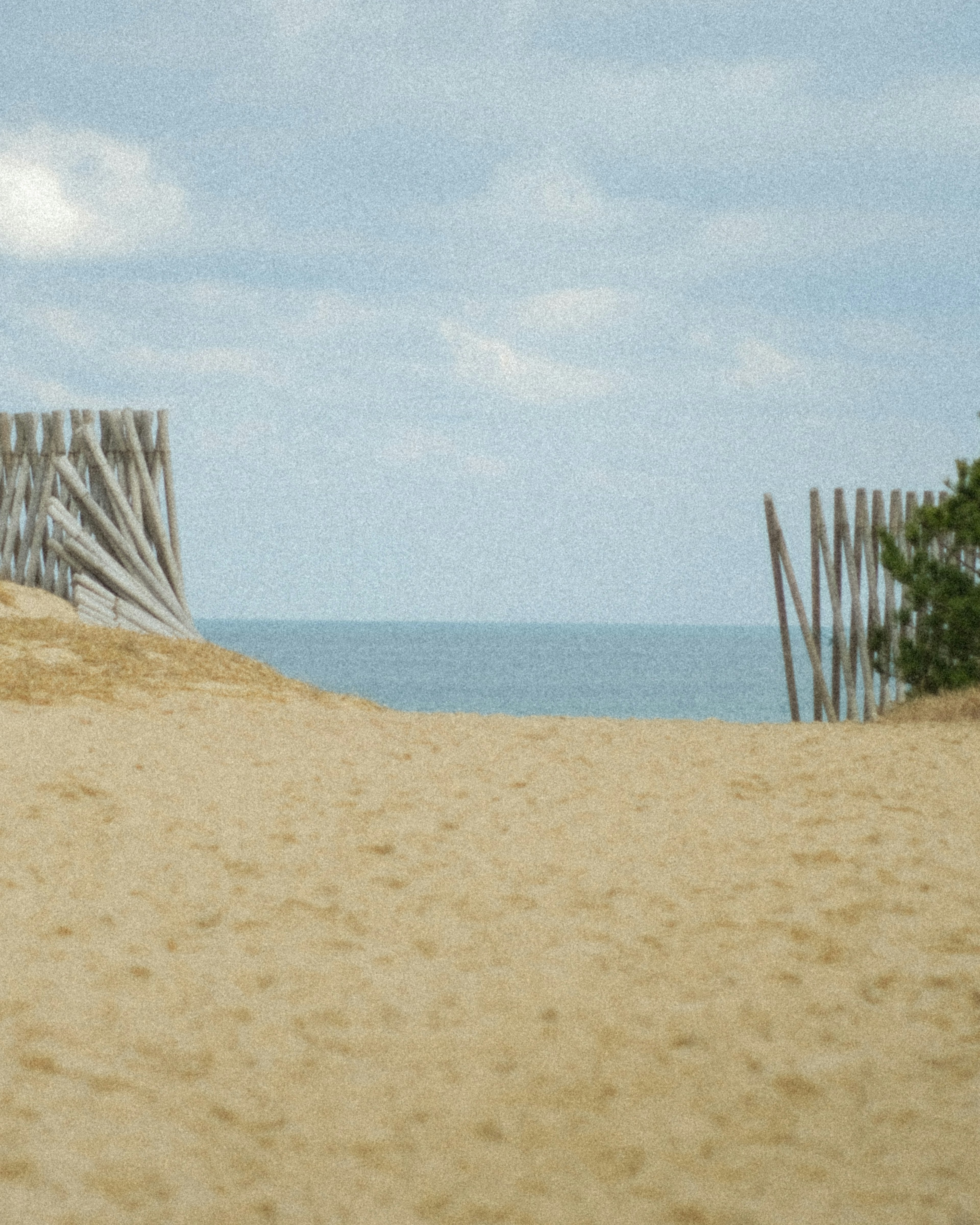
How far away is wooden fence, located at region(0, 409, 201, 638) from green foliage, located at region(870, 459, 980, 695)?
7.19m

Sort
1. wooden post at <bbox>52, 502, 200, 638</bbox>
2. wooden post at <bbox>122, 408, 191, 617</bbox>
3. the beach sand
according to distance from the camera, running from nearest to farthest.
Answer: the beach sand
wooden post at <bbox>52, 502, 200, 638</bbox>
wooden post at <bbox>122, 408, 191, 617</bbox>

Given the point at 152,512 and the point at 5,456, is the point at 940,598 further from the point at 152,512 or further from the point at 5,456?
the point at 5,456

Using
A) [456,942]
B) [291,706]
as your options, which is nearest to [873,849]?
[456,942]

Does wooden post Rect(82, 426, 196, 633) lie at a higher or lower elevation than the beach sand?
higher

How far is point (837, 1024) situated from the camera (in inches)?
162

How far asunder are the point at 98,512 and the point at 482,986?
1050 cm

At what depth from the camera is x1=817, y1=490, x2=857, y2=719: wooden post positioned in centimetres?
1133

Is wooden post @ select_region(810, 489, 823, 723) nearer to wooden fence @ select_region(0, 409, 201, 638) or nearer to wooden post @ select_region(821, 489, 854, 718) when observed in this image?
wooden post @ select_region(821, 489, 854, 718)

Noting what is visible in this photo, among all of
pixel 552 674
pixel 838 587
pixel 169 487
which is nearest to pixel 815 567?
pixel 838 587

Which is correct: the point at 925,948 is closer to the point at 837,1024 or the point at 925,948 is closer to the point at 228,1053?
the point at 837,1024

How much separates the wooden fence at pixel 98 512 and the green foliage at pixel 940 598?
7.19 meters

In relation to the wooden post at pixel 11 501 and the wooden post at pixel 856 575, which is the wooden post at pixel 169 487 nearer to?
the wooden post at pixel 11 501

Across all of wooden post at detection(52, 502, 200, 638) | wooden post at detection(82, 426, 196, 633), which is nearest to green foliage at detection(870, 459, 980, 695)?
wooden post at detection(52, 502, 200, 638)

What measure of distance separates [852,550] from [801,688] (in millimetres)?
39520
